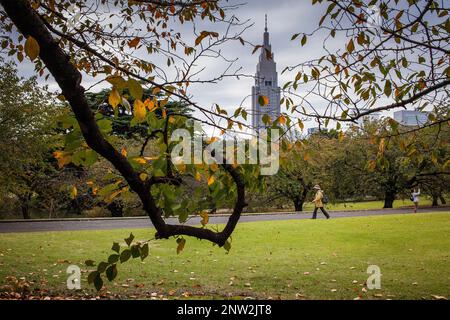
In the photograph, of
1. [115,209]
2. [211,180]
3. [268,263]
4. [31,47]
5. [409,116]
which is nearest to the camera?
[31,47]

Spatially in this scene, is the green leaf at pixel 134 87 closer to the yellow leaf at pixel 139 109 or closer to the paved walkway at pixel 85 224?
the yellow leaf at pixel 139 109

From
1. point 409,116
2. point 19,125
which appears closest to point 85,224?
point 19,125

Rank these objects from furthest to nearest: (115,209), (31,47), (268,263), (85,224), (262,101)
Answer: (115,209)
(85,224)
(268,263)
(262,101)
(31,47)

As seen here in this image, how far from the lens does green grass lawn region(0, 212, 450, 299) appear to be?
21.2ft

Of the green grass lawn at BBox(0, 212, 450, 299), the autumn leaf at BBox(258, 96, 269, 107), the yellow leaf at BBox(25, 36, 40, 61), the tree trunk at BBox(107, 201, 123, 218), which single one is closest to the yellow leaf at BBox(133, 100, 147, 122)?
the yellow leaf at BBox(25, 36, 40, 61)

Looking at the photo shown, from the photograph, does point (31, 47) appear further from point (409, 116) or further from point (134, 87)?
point (409, 116)

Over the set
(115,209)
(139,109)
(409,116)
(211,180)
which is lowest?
(115,209)

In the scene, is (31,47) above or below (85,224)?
above

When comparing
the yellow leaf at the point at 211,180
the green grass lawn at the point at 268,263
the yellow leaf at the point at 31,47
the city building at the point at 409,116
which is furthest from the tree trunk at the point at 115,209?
the yellow leaf at the point at 31,47

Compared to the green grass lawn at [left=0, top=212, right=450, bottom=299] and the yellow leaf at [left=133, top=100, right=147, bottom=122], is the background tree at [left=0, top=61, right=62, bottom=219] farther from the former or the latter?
the yellow leaf at [left=133, top=100, right=147, bottom=122]

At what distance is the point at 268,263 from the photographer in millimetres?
8531

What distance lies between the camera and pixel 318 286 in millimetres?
6621

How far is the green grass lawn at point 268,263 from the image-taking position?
6449 millimetres

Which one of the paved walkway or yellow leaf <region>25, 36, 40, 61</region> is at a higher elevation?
yellow leaf <region>25, 36, 40, 61</region>
